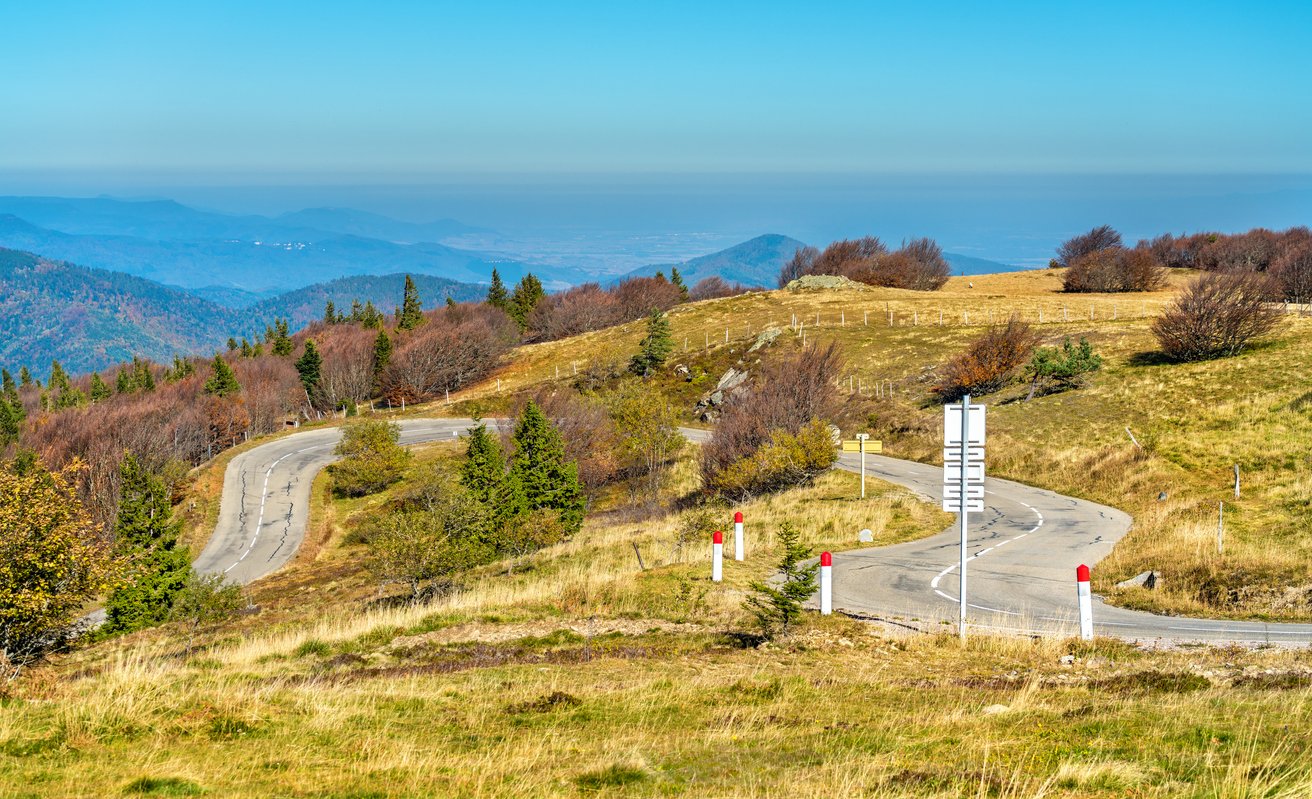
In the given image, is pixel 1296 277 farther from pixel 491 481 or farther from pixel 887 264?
Answer: pixel 491 481

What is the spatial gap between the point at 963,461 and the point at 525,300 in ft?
350

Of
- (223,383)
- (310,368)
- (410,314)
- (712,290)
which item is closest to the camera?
(223,383)

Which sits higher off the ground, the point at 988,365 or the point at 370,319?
the point at 988,365

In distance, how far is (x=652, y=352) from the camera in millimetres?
69688

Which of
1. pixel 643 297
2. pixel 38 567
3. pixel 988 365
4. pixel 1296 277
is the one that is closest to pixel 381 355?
pixel 643 297

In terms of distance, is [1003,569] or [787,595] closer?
[787,595]

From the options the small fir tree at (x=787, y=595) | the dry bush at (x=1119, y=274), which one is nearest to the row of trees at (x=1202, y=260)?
the dry bush at (x=1119, y=274)

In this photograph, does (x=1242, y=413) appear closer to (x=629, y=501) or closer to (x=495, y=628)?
(x=629, y=501)

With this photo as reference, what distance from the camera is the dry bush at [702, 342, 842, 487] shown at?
3916 cm

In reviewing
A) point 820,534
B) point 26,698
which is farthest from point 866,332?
point 26,698

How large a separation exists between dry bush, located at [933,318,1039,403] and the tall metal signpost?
36.2 m

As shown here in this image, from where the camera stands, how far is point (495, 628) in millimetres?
16281

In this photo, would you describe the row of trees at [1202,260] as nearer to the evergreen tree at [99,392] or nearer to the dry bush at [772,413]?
the dry bush at [772,413]

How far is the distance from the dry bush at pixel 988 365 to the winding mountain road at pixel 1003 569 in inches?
352
